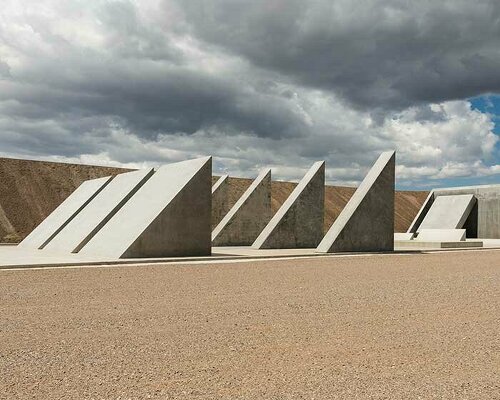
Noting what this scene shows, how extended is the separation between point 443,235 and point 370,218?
32.3 feet

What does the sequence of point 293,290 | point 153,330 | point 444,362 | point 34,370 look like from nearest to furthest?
point 34,370
point 444,362
point 153,330
point 293,290

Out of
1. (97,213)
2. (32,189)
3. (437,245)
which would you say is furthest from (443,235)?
(32,189)

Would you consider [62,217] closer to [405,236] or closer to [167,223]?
[167,223]

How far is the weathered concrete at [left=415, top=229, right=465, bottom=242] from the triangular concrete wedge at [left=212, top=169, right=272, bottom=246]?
28.6ft

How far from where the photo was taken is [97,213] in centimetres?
1880

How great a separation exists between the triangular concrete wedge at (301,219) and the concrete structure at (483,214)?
559 inches

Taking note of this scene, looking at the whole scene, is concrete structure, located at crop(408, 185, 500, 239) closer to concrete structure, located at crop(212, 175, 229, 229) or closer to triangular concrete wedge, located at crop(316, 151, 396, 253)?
concrete structure, located at crop(212, 175, 229, 229)

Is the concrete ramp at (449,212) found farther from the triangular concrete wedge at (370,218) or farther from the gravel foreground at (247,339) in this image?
the gravel foreground at (247,339)

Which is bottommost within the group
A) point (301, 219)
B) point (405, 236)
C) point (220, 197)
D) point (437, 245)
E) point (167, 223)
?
point (437, 245)

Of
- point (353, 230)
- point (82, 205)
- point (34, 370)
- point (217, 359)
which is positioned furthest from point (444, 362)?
point (82, 205)

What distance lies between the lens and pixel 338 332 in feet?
18.5

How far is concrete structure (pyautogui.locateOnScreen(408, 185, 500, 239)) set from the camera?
32344 millimetres

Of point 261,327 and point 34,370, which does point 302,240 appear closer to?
point 261,327

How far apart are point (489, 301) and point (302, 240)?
532 inches
